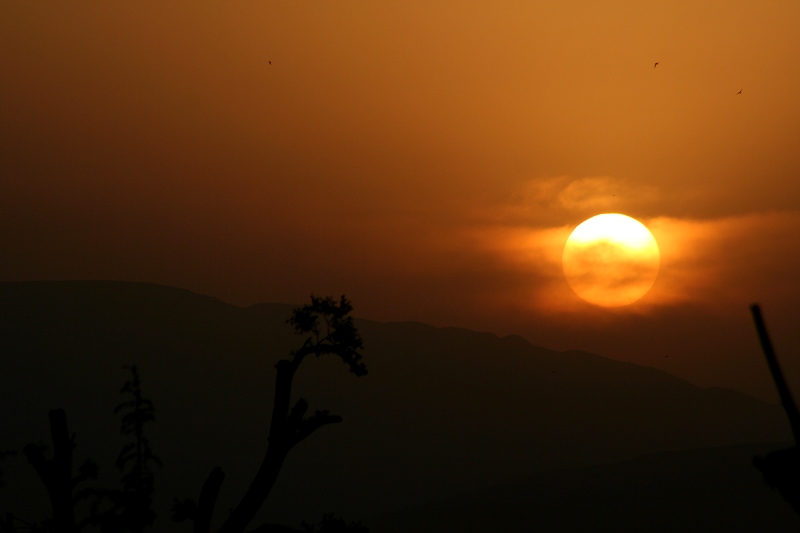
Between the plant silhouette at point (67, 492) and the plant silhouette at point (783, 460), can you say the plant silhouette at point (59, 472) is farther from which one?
the plant silhouette at point (783, 460)

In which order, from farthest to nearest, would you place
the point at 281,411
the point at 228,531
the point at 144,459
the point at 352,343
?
1. the point at 144,459
2. the point at 352,343
3. the point at 281,411
4. the point at 228,531

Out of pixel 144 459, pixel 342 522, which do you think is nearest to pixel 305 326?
pixel 342 522

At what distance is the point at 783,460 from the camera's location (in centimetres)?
651

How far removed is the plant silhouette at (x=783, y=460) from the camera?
6138mm

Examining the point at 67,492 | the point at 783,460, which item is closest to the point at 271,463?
the point at 67,492

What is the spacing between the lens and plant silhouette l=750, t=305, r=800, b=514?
242 inches

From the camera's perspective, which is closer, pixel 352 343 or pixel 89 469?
pixel 89 469

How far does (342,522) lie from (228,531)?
253 centimetres

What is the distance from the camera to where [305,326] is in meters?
12.9

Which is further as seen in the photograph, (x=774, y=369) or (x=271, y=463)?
(x=271, y=463)

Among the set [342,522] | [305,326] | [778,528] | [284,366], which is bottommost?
[778,528]

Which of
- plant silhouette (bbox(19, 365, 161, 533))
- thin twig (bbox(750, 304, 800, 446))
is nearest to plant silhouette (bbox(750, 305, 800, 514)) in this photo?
thin twig (bbox(750, 304, 800, 446))

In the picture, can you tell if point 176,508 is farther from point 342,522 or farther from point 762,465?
point 762,465

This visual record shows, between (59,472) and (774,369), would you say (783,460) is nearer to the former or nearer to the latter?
(774,369)
